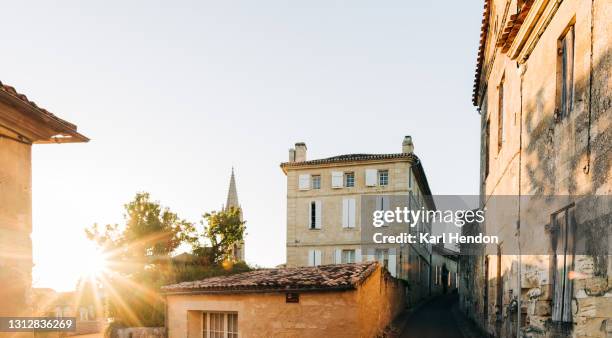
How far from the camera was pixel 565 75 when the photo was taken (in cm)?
662

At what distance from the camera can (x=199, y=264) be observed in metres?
26.7

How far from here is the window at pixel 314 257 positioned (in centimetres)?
2977

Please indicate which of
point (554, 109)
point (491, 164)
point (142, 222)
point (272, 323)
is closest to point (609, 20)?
point (554, 109)

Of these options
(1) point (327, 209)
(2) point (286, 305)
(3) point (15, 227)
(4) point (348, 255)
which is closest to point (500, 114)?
(2) point (286, 305)

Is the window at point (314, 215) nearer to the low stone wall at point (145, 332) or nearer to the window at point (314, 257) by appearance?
the window at point (314, 257)

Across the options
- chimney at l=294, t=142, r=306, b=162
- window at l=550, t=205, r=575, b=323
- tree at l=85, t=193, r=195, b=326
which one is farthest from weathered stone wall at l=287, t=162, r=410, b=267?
window at l=550, t=205, r=575, b=323

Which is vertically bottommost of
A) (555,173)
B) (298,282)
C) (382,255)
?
(382,255)

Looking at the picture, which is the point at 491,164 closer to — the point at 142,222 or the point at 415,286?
the point at 415,286

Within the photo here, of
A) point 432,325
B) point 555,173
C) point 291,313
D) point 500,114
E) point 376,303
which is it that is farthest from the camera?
point 432,325

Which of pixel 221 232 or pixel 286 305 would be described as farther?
pixel 221 232

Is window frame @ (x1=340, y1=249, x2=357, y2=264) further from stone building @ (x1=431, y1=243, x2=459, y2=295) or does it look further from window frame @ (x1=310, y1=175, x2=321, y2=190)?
stone building @ (x1=431, y1=243, x2=459, y2=295)

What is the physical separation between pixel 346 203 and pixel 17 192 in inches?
922

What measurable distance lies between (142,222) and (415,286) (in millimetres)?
15949

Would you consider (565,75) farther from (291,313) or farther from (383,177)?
(383,177)
